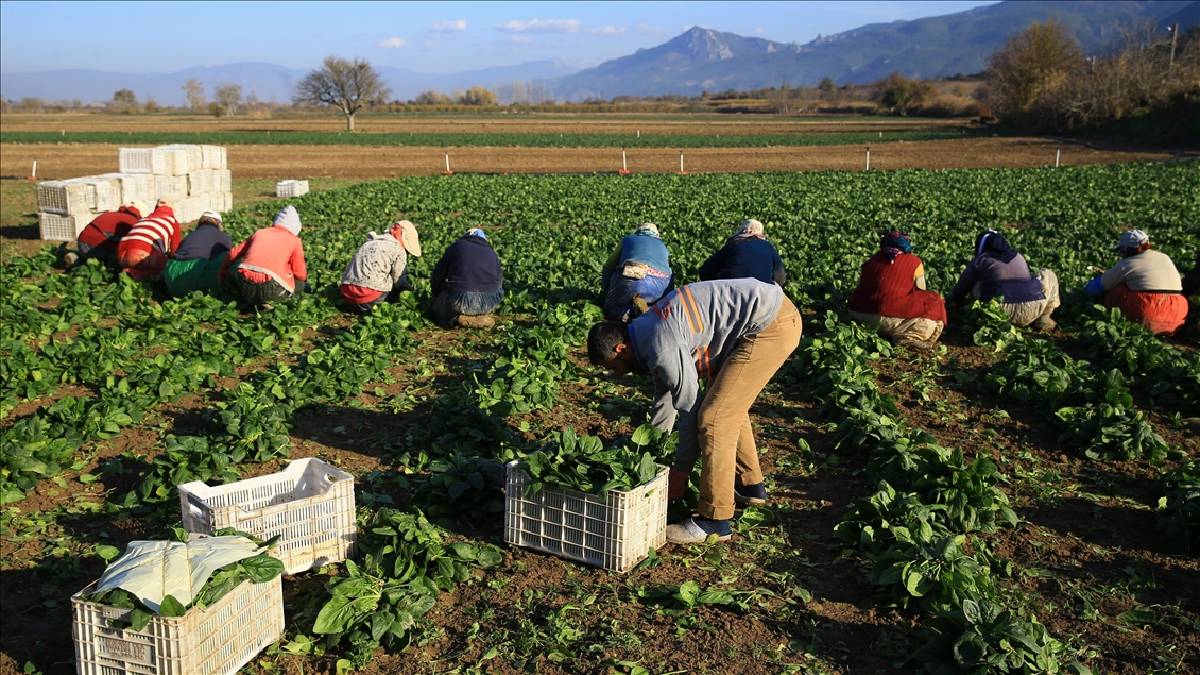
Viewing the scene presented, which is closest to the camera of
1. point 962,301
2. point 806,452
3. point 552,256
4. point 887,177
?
point 806,452

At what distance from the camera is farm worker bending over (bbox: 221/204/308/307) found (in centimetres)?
1116

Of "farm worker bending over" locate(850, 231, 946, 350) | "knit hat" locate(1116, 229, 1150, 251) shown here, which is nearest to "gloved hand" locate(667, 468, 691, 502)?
"farm worker bending over" locate(850, 231, 946, 350)

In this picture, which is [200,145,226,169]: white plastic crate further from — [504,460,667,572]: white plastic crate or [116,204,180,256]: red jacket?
[504,460,667,572]: white plastic crate

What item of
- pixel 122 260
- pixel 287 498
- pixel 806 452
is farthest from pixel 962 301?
pixel 122 260

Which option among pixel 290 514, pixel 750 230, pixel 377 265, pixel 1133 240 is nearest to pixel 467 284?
pixel 377 265

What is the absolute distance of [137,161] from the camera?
20375 mm

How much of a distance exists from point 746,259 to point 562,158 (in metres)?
36.7

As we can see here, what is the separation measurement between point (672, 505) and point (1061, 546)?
7.75ft

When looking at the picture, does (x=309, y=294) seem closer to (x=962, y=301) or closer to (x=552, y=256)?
(x=552, y=256)

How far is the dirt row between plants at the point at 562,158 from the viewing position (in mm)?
38344

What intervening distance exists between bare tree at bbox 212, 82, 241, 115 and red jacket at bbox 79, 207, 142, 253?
116 m

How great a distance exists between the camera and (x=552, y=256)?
50.5ft

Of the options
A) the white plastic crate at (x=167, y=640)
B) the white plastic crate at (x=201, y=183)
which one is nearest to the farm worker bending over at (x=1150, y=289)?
the white plastic crate at (x=167, y=640)

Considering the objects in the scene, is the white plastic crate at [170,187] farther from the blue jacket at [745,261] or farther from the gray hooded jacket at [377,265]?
the blue jacket at [745,261]
